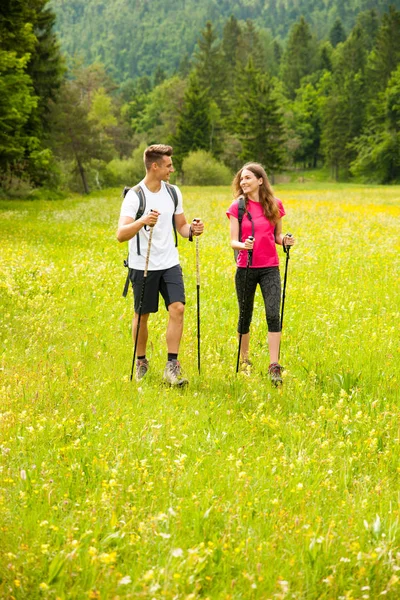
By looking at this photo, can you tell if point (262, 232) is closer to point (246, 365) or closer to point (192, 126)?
point (246, 365)

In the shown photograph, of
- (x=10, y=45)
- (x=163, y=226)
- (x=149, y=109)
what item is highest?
(x=149, y=109)

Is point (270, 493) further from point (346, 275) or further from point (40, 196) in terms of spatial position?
point (40, 196)

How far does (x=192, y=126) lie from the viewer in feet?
286

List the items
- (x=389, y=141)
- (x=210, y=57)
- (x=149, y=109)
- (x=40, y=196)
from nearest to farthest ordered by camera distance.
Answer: (x=40, y=196)
(x=389, y=141)
(x=210, y=57)
(x=149, y=109)

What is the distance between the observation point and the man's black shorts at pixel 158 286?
7484 millimetres

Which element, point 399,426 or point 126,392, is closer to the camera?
point 399,426

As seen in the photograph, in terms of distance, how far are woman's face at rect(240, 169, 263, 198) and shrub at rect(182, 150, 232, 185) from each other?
229 feet

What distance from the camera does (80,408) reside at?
6.33 meters

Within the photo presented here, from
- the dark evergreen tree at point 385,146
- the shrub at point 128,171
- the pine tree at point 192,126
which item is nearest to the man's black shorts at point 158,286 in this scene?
the shrub at point 128,171

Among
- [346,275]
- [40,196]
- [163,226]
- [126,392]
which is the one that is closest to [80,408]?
[126,392]

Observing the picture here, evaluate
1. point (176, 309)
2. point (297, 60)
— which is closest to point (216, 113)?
point (297, 60)

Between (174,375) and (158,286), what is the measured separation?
1035mm

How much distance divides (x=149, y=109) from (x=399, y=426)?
424ft

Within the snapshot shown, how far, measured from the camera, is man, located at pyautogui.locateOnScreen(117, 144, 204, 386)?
23.6 ft
